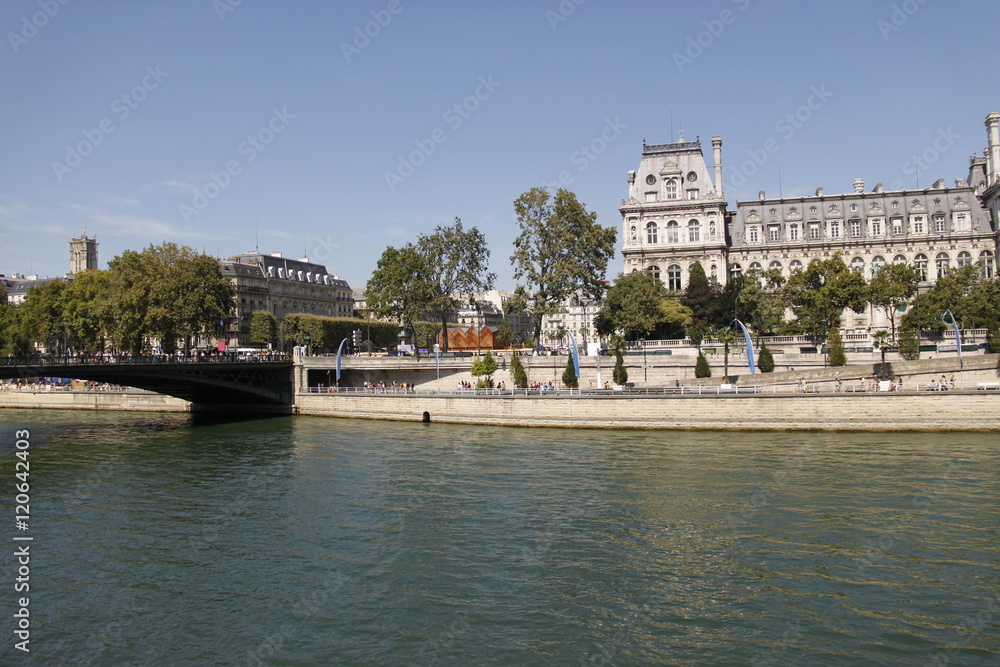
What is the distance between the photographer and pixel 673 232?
281ft

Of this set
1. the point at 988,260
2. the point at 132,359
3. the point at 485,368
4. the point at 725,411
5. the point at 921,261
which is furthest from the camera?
the point at 921,261

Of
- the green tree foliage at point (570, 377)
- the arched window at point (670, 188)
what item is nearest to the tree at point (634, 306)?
the green tree foliage at point (570, 377)

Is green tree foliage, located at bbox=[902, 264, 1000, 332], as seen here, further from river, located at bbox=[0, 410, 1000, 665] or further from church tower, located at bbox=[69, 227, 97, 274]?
church tower, located at bbox=[69, 227, 97, 274]

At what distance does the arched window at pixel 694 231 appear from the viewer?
278 feet

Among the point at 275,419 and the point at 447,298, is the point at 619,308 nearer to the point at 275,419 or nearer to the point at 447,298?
the point at 447,298

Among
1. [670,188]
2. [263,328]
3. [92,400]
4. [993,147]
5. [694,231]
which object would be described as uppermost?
[993,147]

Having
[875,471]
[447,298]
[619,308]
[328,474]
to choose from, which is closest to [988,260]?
[619,308]

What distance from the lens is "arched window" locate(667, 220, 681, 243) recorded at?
85375 mm

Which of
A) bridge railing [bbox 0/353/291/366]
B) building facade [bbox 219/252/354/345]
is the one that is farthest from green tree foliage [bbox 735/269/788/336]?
building facade [bbox 219/252/354/345]

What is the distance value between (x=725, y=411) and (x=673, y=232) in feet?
147

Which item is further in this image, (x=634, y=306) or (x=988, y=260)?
(x=988, y=260)

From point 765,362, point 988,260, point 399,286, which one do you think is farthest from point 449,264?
point 988,260

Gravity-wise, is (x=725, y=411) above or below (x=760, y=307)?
below

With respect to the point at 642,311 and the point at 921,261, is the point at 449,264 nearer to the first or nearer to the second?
the point at 642,311
